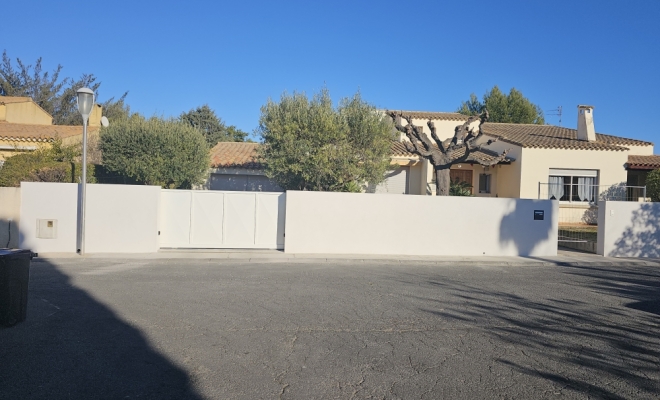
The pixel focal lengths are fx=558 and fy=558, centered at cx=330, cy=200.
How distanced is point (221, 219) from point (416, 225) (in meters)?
5.98

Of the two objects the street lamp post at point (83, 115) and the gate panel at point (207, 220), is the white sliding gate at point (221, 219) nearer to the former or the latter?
the gate panel at point (207, 220)

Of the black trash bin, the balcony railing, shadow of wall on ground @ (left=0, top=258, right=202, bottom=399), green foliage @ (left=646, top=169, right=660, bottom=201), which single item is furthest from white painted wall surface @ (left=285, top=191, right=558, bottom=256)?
the black trash bin

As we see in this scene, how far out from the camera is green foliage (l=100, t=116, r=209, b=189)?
19.3m

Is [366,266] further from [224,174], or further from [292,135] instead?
[224,174]

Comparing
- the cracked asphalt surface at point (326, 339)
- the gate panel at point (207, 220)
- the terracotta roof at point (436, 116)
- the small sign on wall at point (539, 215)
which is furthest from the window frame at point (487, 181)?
the cracked asphalt surface at point (326, 339)

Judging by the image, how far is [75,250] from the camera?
16000mm

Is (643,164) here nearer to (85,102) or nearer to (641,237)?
(641,237)

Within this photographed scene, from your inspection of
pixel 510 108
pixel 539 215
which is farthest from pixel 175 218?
pixel 510 108

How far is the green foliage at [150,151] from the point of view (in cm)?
1930

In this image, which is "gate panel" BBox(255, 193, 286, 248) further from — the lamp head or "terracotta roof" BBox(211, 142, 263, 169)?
"terracotta roof" BBox(211, 142, 263, 169)

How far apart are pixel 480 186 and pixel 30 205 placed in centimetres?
1989

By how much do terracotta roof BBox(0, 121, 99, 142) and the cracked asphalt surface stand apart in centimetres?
1352

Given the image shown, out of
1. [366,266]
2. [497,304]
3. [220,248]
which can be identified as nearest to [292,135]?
[220,248]

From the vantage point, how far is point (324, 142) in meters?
18.1
